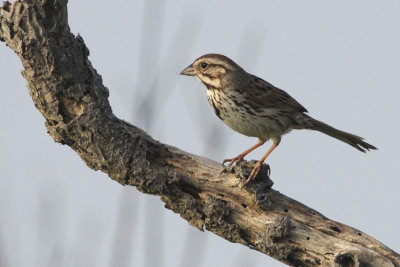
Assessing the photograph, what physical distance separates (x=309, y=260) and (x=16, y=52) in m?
3.28

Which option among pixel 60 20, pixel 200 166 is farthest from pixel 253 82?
pixel 60 20

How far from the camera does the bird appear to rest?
7.86 m

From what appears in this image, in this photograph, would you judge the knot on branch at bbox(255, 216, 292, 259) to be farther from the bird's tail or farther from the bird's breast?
the bird's tail

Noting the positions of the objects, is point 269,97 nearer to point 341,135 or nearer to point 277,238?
point 341,135

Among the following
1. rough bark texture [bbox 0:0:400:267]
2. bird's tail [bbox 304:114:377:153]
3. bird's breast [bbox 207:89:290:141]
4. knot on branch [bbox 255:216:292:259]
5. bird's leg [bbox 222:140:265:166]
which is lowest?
knot on branch [bbox 255:216:292:259]

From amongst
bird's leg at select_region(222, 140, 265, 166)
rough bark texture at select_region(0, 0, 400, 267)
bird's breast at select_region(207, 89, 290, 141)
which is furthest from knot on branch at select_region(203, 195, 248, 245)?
bird's breast at select_region(207, 89, 290, 141)

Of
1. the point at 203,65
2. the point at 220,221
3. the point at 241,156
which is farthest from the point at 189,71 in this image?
the point at 220,221

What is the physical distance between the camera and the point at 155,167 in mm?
6273

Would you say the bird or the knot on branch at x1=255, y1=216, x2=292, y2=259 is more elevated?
the bird

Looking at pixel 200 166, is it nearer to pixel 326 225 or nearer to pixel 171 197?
pixel 171 197

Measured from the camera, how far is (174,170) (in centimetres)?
632

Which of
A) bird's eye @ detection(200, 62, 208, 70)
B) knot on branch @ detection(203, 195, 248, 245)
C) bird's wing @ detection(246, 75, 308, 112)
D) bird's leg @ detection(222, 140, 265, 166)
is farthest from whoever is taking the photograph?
bird's eye @ detection(200, 62, 208, 70)

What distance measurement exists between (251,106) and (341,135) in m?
1.51

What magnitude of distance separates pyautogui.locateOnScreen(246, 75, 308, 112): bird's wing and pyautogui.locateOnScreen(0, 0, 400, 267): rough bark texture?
1.76 meters
